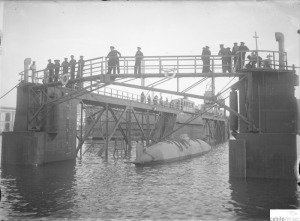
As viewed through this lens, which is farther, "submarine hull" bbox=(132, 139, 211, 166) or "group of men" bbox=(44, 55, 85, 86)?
"submarine hull" bbox=(132, 139, 211, 166)

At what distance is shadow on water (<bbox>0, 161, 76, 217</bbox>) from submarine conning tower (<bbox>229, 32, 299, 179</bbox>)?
10424 mm

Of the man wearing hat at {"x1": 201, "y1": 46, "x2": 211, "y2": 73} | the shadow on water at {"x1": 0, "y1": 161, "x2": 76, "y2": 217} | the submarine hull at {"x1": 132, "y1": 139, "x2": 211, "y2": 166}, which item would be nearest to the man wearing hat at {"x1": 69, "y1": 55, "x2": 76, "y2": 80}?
the shadow on water at {"x1": 0, "y1": 161, "x2": 76, "y2": 217}

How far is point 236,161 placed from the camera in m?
19.4

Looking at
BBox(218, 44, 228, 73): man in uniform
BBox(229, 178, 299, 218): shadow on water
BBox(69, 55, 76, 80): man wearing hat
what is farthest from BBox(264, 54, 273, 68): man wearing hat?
BBox(69, 55, 76, 80): man wearing hat

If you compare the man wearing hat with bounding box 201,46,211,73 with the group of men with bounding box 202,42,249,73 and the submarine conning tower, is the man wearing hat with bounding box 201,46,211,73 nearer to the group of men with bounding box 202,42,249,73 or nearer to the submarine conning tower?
the group of men with bounding box 202,42,249,73

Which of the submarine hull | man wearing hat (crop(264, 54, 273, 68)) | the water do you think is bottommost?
the water

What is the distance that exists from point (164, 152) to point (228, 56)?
13.5m

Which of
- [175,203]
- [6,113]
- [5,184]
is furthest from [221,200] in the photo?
[6,113]

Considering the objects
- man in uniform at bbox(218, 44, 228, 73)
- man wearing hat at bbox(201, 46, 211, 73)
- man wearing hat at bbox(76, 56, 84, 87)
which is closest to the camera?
man in uniform at bbox(218, 44, 228, 73)

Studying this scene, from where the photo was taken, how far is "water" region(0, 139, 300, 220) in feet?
40.7

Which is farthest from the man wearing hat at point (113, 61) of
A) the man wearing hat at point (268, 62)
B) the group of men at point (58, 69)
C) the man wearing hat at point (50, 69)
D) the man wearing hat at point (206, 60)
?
the man wearing hat at point (268, 62)

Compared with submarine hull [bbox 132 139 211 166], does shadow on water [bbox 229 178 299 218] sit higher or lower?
lower

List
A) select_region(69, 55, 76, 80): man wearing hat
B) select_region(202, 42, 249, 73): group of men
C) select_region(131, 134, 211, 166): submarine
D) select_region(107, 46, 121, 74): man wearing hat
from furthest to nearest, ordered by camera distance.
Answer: select_region(131, 134, 211, 166): submarine, select_region(69, 55, 76, 80): man wearing hat, select_region(107, 46, 121, 74): man wearing hat, select_region(202, 42, 249, 73): group of men

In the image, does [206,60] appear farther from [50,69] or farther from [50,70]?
[50,70]
